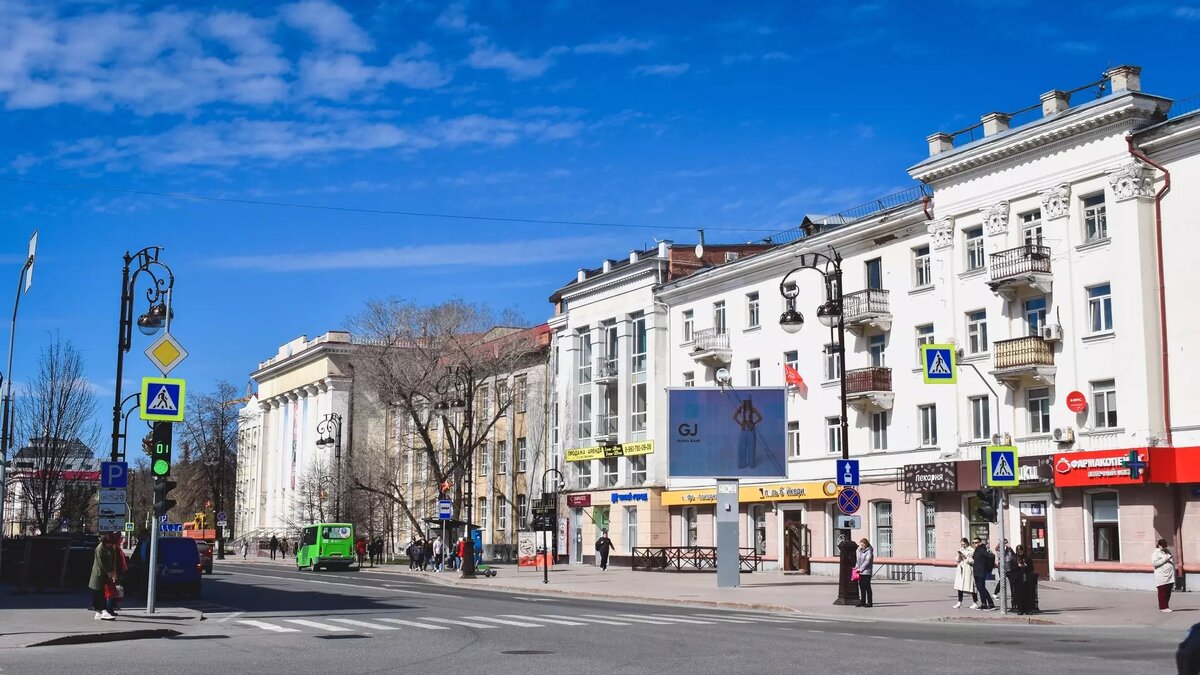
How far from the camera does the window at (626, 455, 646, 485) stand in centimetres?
6083

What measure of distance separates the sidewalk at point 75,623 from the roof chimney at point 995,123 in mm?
29484

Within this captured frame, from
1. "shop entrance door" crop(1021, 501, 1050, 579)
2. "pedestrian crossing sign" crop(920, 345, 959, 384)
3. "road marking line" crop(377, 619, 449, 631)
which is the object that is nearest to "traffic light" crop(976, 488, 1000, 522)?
"pedestrian crossing sign" crop(920, 345, 959, 384)

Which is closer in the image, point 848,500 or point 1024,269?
point 848,500

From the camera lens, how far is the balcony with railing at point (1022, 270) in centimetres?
4000

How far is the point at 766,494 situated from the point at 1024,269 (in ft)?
54.6

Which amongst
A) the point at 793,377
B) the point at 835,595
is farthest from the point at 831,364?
the point at 835,595

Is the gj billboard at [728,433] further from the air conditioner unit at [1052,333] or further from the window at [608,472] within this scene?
the window at [608,472]

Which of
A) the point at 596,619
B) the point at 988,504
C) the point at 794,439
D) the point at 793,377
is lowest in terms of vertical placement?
the point at 596,619

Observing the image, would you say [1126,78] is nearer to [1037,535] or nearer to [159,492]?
[1037,535]

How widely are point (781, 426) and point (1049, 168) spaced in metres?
11.5

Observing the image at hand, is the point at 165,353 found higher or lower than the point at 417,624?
higher

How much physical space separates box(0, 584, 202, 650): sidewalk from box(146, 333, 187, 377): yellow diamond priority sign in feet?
15.2

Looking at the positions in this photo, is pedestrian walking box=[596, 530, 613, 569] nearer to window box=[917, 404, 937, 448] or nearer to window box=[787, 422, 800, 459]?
window box=[787, 422, 800, 459]

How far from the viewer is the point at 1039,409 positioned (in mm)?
40875
